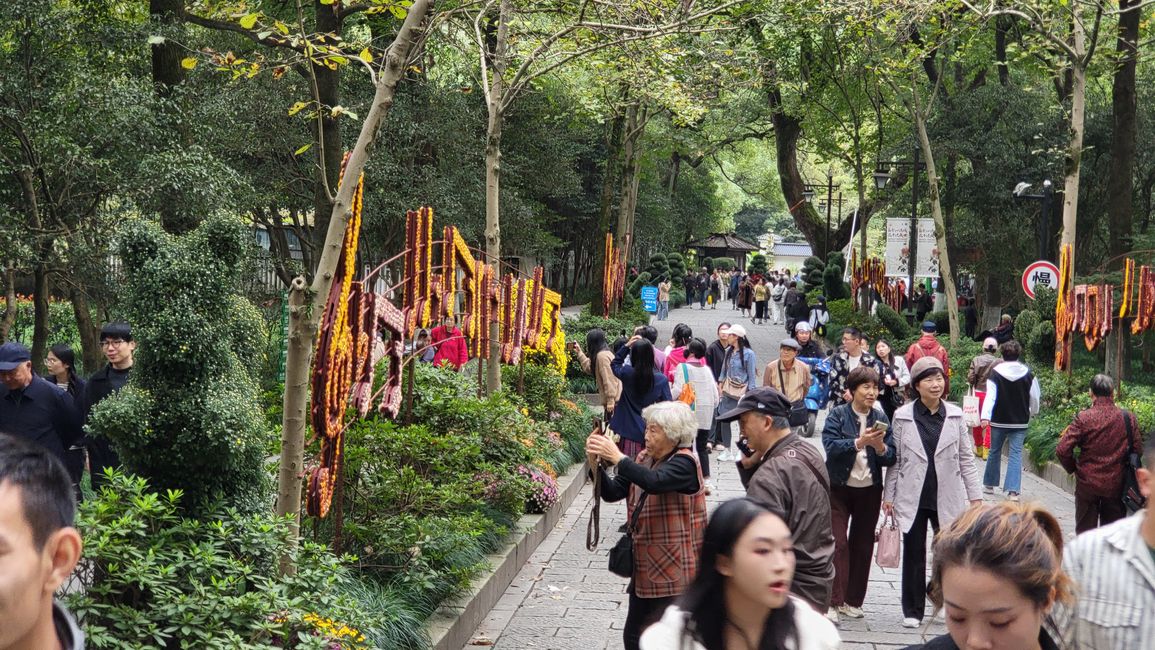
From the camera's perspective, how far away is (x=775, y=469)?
5.28 metres

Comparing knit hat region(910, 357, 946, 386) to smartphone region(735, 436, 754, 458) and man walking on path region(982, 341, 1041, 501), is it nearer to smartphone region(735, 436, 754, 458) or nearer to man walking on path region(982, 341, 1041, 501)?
smartphone region(735, 436, 754, 458)

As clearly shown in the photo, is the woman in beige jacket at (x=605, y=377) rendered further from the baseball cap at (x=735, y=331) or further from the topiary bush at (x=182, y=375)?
the topiary bush at (x=182, y=375)

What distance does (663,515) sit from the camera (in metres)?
5.59

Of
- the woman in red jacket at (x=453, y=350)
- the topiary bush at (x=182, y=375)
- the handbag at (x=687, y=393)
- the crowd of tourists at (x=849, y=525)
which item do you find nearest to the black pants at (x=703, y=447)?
the crowd of tourists at (x=849, y=525)

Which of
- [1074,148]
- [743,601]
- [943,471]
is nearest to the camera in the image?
[743,601]

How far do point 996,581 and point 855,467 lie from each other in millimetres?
5065

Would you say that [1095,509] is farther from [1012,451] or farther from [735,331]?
[735,331]

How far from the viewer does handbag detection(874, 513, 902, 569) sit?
755 cm

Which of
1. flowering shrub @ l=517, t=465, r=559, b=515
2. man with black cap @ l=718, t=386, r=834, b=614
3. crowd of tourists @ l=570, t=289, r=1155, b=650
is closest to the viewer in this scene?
crowd of tourists @ l=570, t=289, r=1155, b=650

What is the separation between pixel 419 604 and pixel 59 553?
5044mm

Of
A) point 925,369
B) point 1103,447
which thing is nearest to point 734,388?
point 1103,447

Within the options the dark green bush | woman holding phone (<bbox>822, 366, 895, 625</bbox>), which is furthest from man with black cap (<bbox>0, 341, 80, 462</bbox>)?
woman holding phone (<bbox>822, 366, 895, 625</bbox>)

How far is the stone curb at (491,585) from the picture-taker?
702 centimetres

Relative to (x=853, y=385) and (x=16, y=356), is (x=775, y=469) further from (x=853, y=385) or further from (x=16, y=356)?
(x=16, y=356)
